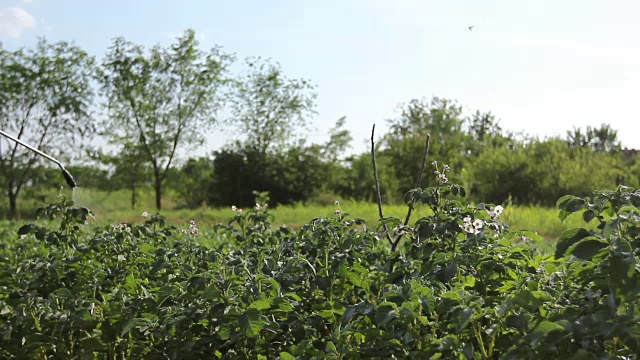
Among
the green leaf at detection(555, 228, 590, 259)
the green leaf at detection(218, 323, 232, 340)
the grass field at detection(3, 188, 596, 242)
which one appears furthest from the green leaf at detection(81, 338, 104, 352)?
the grass field at detection(3, 188, 596, 242)

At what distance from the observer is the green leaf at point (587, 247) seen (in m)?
1.90

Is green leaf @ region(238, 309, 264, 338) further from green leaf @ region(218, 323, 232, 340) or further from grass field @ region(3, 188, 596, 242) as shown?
grass field @ region(3, 188, 596, 242)

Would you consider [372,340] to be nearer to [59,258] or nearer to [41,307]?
[41,307]

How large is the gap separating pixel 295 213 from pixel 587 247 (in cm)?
1479

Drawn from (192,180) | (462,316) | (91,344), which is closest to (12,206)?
(192,180)

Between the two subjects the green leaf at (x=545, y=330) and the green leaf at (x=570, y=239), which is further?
the green leaf at (x=570, y=239)

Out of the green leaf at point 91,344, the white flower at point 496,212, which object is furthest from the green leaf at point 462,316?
the green leaf at point 91,344

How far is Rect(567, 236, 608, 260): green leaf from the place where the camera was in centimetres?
190

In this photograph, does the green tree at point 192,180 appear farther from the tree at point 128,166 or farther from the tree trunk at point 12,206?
the tree trunk at point 12,206

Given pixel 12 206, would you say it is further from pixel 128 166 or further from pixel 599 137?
pixel 599 137

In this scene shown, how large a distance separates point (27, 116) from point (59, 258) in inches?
727

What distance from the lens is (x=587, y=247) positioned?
1912 millimetres

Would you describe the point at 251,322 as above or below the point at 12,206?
below

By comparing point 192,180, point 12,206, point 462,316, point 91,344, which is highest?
point 192,180
